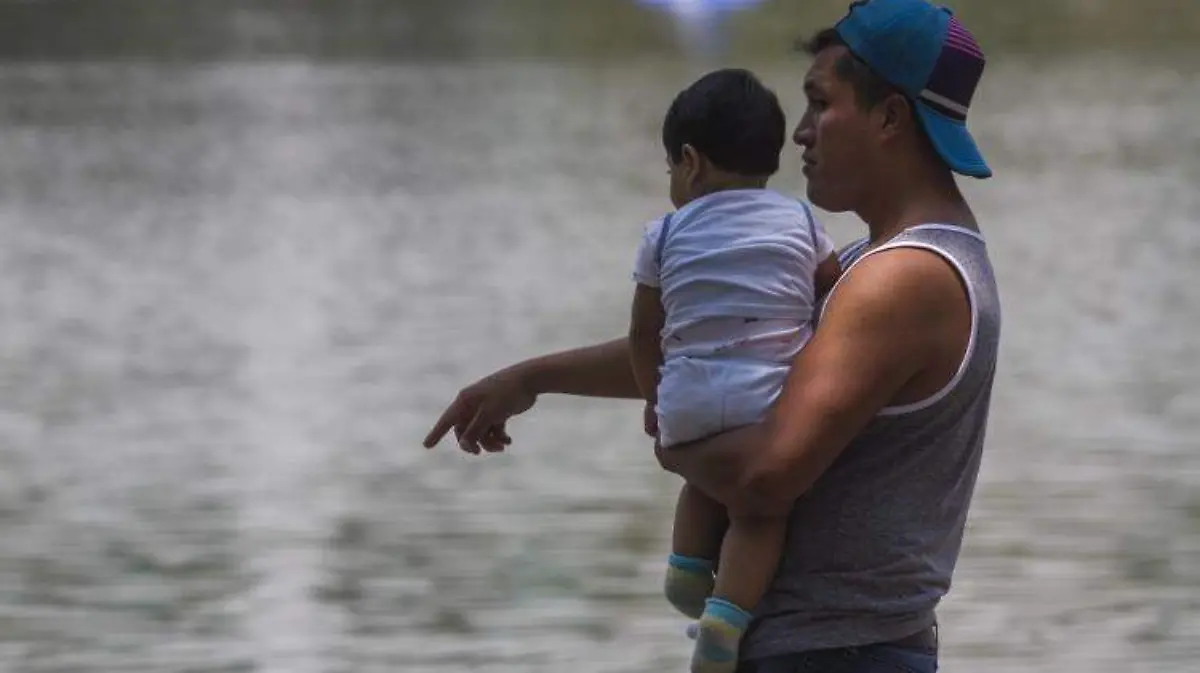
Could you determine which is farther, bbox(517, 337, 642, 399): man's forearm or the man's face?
bbox(517, 337, 642, 399): man's forearm

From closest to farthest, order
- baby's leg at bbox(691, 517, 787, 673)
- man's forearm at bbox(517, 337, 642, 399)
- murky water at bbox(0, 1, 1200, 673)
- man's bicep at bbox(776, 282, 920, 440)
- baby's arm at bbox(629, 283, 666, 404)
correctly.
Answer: man's bicep at bbox(776, 282, 920, 440) < baby's leg at bbox(691, 517, 787, 673) < baby's arm at bbox(629, 283, 666, 404) < man's forearm at bbox(517, 337, 642, 399) < murky water at bbox(0, 1, 1200, 673)

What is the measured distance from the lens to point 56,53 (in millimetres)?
31281

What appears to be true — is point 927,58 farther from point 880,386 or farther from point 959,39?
point 880,386

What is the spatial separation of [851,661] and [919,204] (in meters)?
0.52

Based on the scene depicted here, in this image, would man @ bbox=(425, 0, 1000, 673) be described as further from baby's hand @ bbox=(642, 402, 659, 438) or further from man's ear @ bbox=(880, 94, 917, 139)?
baby's hand @ bbox=(642, 402, 659, 438)

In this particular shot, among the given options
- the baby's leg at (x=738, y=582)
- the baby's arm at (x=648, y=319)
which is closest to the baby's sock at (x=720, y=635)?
the baby's leg at (x=738, y=582)

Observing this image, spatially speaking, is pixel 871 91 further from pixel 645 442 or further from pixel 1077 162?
pixel 1077 162

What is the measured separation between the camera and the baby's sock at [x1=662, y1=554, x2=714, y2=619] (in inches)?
84.7

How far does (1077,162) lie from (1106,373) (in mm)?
7544

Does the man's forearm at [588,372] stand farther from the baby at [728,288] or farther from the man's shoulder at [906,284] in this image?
the man's shoulder at [906,284]

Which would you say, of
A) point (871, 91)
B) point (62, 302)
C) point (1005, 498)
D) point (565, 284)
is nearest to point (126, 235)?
point (62, 302)

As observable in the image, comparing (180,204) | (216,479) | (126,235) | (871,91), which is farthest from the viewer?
(180,204)

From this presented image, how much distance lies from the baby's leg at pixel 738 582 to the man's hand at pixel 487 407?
517 mm

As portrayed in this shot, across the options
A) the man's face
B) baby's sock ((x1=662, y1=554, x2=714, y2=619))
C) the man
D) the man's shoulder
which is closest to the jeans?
the man
